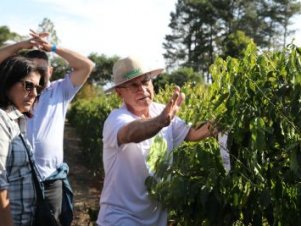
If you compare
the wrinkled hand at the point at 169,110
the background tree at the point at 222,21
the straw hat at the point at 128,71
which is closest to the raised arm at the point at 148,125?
the wrinkled hand at the point at 169,110

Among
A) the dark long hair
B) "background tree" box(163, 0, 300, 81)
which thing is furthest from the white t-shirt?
"background tree" box(163, 0, 300, 81)

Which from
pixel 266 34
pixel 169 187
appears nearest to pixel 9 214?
pixel 169 187

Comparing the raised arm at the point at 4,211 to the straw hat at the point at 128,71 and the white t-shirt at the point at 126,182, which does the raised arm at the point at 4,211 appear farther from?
the straw hat at the point at 128,71

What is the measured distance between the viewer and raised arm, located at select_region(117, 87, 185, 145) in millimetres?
2203

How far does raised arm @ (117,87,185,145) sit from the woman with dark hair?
0.44m

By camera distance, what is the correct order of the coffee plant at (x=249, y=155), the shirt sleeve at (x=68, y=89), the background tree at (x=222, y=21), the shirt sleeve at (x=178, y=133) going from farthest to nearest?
the background tree at (x=222, y=21) → the shirt sleeve at (x=68, y=89) → the shirt sleeve at (x=178, y=133) → the coffee plant at (x=249, y=155)

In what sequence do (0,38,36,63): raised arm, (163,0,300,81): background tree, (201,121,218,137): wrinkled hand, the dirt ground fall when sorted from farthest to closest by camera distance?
(163,0,300,81): background tree, the dirt ground, (0,38,36,63): raised arm, (201,121,218,137): wrinkled hand

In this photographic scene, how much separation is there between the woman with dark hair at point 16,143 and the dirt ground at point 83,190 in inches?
129

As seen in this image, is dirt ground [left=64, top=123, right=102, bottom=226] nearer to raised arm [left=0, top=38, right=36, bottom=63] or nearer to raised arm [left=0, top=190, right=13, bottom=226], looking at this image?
raised arm [left=0, top=38, right=36, bottom=63]

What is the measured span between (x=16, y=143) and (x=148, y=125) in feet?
1.89

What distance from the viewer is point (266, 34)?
167 ft

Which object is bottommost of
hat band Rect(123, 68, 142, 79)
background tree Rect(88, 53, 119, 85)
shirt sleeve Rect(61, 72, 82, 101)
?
background tree Rect(88, 53, 119, 85)

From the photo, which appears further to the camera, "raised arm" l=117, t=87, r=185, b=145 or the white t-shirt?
the white t-shirt

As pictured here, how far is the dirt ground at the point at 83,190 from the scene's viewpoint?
6531 mm
